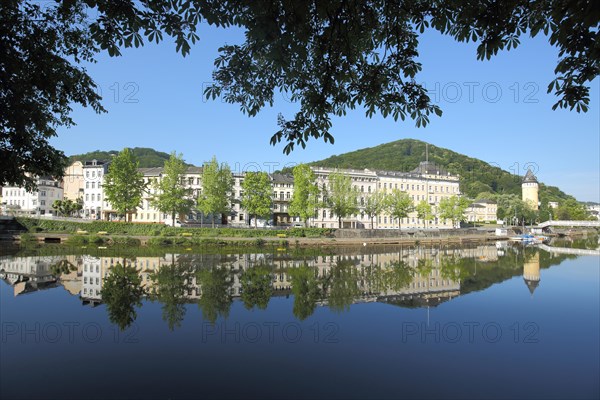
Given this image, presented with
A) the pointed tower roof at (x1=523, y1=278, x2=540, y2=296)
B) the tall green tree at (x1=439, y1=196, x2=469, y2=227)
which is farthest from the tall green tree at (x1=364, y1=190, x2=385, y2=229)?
the pointed tower roof at (x1=523, y1=278, x2=540, y2=296)

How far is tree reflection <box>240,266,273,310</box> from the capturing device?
16516 millimetres

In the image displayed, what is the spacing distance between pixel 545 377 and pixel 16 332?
611 inches

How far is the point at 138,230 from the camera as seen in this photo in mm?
49406

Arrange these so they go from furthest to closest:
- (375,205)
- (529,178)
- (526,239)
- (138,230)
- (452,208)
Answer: (529,178) < (452,208) < (526,239) < (375,205) < (138,230)

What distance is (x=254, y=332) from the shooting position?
12.4m

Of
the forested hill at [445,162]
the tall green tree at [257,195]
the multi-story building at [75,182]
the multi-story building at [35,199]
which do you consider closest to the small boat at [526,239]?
the tall green tree at [257,195]

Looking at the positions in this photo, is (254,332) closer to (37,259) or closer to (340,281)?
(340,281)

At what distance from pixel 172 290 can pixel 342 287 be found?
8750 millimetres

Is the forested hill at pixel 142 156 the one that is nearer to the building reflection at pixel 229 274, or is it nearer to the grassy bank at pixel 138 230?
the grassy bank at pixel 138 230

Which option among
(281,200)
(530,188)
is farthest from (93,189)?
(530,188)

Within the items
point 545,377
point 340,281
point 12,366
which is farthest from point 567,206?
point 12,366

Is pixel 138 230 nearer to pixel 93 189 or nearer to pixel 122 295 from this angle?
pixel 93 189

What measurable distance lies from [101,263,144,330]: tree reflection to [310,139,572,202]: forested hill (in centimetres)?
10638

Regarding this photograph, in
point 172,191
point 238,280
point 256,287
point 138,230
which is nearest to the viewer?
point 256,287
